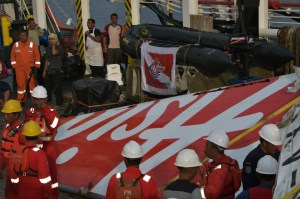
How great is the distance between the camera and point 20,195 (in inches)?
327

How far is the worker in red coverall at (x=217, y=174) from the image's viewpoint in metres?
6.86

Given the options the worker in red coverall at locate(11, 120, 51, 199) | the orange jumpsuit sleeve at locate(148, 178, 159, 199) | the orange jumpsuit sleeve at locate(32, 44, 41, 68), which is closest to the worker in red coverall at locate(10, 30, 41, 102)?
the orange jumpsuit sleeve at locate(32, 44, 41, 68)

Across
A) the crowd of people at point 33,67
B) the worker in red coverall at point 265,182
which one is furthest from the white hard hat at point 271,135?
the crowd of people at point 33,67

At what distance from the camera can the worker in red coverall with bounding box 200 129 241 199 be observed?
6.86 metres

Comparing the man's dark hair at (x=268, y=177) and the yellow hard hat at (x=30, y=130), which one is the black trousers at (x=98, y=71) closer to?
the yellow hard hat at (x=30, y=130)

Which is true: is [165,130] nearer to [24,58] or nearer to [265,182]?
[265,182]

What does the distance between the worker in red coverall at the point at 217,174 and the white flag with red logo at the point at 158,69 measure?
676 cm

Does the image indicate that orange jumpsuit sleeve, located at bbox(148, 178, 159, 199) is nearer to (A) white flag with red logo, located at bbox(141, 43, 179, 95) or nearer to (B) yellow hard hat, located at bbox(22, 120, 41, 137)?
(B) yellow hard hat, located at bbox(22, 120, 41, 137)

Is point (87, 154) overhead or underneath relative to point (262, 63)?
underneath

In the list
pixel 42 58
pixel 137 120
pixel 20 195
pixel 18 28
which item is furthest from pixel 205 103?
pixel 18 28

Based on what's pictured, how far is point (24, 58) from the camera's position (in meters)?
15.5

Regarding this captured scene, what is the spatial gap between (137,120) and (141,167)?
5.62ft

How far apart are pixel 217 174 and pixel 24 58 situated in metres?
9.18

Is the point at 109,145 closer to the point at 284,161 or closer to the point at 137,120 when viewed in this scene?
the point at 137,120
